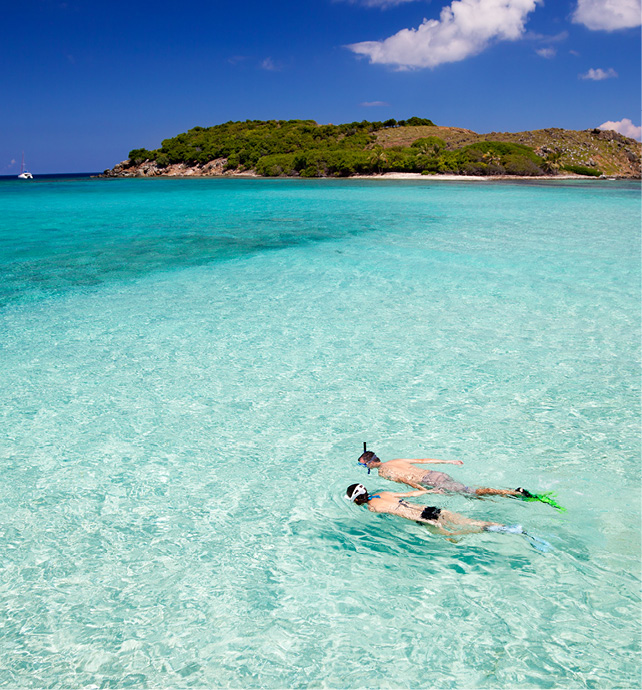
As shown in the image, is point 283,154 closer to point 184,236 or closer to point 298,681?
point 184,236

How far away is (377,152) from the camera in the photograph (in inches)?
3046

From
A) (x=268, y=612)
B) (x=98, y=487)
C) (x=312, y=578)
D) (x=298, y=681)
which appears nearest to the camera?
(x=298, y=681)

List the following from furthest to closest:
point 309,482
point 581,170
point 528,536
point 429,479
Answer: point 581,170 < point 309,482 < point 429,479 < point 528,536

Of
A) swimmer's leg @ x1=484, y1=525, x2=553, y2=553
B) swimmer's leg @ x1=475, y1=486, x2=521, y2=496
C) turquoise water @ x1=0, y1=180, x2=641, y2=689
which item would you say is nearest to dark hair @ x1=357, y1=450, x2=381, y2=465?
turquoise water @ x1=0, y1=180, x2=641, y2=689

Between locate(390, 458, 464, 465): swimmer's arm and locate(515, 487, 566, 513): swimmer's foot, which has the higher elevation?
locate(390, 458, 464, 465): swimmer's arm

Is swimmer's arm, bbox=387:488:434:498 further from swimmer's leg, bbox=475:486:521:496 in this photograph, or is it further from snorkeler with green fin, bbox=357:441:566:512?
swimmer's leg, bbox=475:486:521:496

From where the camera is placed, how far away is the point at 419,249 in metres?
16.2

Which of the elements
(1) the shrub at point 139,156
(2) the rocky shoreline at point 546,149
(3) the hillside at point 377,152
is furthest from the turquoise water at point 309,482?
(1) the shrub at point 139,156

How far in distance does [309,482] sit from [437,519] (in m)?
1.31

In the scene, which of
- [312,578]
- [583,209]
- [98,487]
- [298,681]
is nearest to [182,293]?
[98,487]

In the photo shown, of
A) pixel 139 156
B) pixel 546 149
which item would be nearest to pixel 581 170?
pixel 546 149

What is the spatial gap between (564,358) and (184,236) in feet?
52.0

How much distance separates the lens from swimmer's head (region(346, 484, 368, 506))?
4.39 metres

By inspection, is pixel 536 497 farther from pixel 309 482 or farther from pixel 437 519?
pixel 309 482
